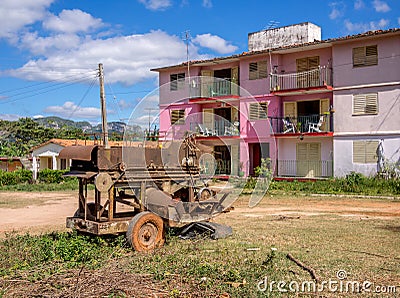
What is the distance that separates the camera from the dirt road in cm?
1514

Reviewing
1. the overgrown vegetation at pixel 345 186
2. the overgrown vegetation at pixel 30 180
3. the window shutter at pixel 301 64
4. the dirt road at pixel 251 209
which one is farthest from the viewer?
the window shutter at pixel 301 64

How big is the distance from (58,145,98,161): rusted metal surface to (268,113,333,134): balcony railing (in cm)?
2218

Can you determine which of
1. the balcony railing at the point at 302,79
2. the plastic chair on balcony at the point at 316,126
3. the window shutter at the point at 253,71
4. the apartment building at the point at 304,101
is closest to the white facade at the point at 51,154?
the apartment building at the point at 304,101

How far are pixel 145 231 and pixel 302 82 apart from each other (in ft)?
79.2

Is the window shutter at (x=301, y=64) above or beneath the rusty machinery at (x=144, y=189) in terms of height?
above

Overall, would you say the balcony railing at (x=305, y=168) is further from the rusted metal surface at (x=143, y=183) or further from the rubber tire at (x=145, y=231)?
the rubber tire at (x=145, y=231)

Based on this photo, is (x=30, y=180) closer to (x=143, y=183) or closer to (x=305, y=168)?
(x=305, y=168)

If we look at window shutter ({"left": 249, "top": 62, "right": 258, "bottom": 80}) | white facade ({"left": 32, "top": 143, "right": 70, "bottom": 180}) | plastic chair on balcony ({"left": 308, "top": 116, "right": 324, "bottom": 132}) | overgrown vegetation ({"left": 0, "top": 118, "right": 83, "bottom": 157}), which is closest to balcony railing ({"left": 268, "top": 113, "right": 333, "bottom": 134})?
plastic chair on balcony ({"left": 308, "top": 116, "right": 324, "bottom": 132})

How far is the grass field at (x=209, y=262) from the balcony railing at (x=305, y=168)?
684 inches

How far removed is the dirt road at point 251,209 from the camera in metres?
15.1

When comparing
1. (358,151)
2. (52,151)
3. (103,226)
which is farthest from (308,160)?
(52,151)

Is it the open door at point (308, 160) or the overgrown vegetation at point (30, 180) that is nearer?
the open door at point (308, 160)

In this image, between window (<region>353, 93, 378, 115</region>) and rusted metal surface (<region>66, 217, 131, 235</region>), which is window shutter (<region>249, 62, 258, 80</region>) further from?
rusted metal surface (<region>66, 217, 131, 235</region>)

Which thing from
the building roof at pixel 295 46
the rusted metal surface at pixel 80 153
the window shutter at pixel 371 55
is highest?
the building roof at pixel 295 46
